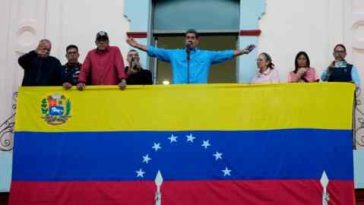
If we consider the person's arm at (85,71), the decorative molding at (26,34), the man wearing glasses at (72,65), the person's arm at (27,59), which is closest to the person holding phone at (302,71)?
the person's arm at (85,71)

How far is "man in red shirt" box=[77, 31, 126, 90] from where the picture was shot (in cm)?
1062

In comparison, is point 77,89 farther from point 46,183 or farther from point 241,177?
point 241,177

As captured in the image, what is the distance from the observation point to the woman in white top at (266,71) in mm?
11023

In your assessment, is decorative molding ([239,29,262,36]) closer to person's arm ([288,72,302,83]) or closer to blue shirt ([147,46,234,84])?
person's arm ([288,72,302,83])

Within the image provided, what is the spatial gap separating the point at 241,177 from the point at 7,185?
3187mm

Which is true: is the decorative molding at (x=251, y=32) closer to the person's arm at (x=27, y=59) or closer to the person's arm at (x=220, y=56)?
the person's arm at (x=220, y=56)

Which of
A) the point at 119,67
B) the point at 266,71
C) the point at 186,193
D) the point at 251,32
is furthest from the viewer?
the point at 251,32

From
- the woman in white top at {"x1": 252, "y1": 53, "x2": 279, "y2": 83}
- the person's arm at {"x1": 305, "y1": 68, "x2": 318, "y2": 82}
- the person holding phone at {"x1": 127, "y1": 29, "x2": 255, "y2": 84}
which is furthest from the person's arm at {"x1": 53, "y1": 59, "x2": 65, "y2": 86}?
the person's arm at {"x1": 305, "y1": 68, "x2": 318, "y2": 82}

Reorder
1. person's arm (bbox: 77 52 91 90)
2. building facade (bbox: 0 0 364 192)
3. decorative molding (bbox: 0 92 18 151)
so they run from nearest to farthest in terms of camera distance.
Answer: person's arm (bbox: 77 52 91 90) → decorative molding (bbox: 0 92 18 151) → building facade (bbox: 0 0 364 192)

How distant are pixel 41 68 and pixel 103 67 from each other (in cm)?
82

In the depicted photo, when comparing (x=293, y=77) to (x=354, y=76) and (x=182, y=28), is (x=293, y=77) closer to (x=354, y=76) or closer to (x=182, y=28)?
(x=354, y=76)

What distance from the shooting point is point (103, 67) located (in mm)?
10680

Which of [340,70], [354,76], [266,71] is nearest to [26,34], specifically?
[266,71]

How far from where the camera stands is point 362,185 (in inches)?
418
